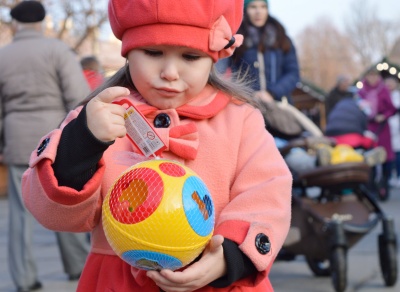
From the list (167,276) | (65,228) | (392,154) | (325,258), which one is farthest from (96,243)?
(392,154)

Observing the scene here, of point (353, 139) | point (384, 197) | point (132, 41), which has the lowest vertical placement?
point (384, 197)

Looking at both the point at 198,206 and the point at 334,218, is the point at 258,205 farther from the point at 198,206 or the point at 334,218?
the point at 334,218

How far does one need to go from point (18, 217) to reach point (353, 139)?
4569 mm

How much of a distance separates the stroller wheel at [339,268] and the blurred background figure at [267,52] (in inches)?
42.9

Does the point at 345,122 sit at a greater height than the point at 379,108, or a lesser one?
greater

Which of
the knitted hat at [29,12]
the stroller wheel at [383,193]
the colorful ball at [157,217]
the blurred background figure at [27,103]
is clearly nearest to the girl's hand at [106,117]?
the colorful ball at [157,217]

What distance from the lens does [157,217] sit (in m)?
2.04

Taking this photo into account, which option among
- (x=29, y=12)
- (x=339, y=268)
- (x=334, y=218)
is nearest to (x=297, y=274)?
(x=334, y=218)

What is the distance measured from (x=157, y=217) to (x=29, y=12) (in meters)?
4.72

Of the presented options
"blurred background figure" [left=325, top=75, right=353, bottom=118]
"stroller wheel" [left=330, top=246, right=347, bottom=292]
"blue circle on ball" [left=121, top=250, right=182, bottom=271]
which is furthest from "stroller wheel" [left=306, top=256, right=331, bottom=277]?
"blurred background figure" [left=325, top=75, right=353, bottom=118]

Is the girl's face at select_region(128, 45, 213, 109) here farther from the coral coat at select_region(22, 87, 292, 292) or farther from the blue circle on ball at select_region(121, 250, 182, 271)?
the blue circle on ball at select_region(121, 250, 182, 271)

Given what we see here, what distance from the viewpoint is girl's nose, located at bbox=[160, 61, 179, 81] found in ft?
7.38

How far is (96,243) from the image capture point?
239 cm

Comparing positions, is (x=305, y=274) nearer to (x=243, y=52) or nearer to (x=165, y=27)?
(x=243, y=52)
